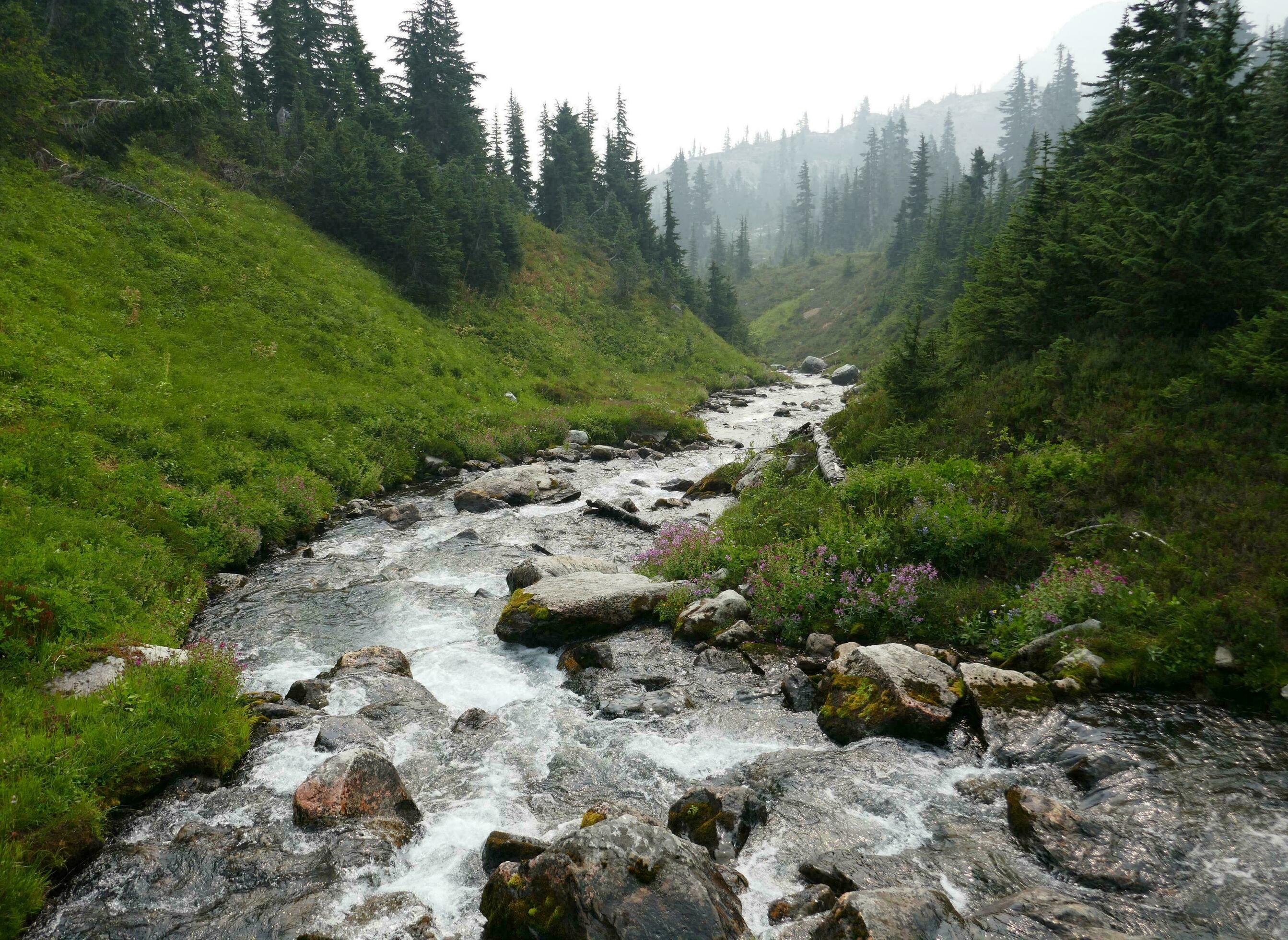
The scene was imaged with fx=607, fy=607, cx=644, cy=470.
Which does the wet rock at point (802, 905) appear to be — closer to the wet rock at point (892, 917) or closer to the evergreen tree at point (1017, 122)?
the wet rock at point (892, 917)

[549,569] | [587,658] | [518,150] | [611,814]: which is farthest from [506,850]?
[518,150]

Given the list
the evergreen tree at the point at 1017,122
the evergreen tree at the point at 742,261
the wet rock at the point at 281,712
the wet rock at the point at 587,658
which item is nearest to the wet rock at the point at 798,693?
the wet rock at the point at 587,658

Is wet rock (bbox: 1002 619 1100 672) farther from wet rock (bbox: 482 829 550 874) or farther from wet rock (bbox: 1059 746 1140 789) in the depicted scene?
wet rock (bbox: 482 829 550 874)

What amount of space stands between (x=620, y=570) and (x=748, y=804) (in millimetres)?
7898

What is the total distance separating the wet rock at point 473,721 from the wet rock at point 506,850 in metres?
2.65

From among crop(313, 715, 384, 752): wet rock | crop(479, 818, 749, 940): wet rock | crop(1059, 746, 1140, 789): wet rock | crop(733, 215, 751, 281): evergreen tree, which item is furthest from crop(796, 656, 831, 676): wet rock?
crop(733, 215, 751, 281): evergreen tree

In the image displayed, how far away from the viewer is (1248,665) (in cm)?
732

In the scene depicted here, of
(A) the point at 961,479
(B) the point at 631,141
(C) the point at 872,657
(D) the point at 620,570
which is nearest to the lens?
(C) the point at 872,657

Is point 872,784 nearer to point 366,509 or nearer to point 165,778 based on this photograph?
point 165,778

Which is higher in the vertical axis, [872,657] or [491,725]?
[872,657]

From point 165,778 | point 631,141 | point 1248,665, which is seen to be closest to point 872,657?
point 1248,665

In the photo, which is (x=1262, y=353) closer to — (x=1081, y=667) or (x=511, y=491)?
(x=1081, y=667)

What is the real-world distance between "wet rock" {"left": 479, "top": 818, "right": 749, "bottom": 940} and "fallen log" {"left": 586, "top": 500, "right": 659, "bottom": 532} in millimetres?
12471

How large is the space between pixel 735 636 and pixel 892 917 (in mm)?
5876
